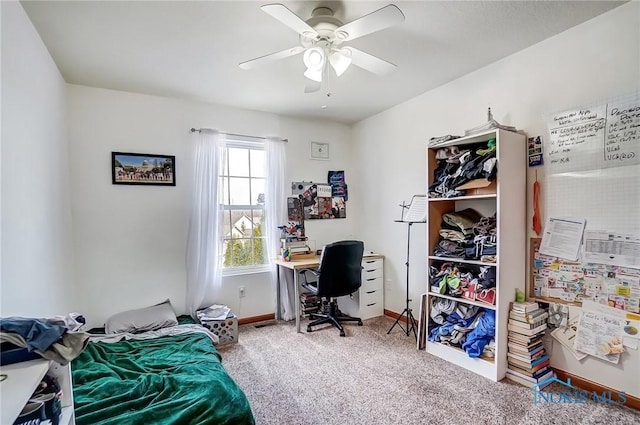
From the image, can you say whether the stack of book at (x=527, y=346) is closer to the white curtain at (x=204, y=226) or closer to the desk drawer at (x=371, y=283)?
the desk drawer at (x=371, y=283)

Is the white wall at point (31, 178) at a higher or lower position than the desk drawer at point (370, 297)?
higher

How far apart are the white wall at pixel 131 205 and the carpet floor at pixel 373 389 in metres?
1.04

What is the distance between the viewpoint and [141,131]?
120 inches

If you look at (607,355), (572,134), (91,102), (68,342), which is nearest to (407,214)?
(572,134)

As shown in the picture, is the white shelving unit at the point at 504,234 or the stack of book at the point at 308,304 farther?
the stack of book at the point at 308,304

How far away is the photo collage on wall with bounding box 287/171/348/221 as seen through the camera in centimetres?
381

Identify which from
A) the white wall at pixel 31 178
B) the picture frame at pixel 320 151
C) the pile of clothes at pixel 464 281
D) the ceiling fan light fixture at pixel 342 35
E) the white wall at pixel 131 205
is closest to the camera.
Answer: the white wall at pixel 31 178

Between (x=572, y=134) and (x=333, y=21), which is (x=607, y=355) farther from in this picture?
(x=333, y=21)

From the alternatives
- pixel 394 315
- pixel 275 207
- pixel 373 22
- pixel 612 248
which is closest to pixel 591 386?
pixel 612 248

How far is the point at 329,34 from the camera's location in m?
1.85

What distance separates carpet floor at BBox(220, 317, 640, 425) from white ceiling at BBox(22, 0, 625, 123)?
2.44m

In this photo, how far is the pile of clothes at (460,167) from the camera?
89.0 inches

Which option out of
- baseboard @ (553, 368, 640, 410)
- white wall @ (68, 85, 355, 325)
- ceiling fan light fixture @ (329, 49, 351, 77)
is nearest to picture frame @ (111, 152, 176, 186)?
white wall @ (68, 85, 355, 325)

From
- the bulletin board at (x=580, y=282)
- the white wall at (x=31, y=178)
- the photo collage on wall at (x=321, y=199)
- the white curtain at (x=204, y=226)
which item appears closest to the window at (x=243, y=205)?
the white curtain at (x=204, y=226)
